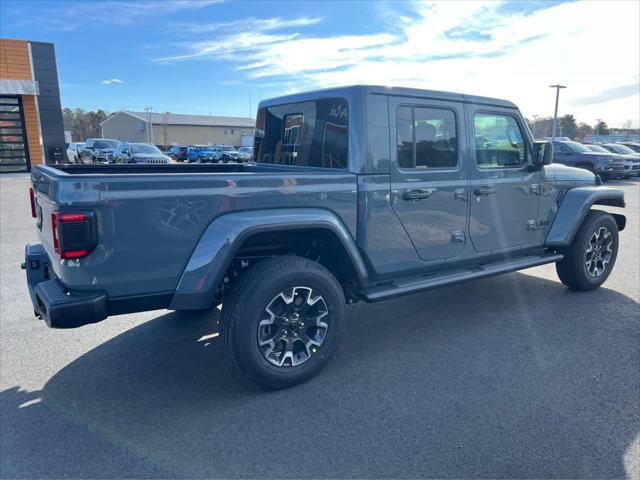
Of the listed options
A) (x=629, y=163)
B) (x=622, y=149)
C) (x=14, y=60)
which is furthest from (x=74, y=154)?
(x=622, y=149)

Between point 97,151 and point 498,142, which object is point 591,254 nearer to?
point 498,142

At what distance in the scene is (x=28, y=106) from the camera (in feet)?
77.0

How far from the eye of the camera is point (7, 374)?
347 cm

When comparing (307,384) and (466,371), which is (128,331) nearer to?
(307,384)

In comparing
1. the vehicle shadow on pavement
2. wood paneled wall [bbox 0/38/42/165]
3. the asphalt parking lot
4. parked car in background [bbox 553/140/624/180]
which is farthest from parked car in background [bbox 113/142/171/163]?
the vehicle shadow on pavement

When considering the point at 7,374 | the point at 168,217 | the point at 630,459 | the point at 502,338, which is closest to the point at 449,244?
the point at 502,338

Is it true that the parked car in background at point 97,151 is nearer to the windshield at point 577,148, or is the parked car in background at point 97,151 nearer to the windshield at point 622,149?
the windshield at point 577,148

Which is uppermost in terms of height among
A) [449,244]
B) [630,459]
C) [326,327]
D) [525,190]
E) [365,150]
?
[365,150]

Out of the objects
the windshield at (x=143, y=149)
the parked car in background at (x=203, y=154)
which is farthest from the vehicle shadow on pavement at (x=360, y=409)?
the parked car in background at (x=203, y=154)

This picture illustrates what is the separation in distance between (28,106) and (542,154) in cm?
2568

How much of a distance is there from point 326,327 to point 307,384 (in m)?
0.42

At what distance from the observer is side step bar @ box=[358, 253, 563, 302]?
146 inches

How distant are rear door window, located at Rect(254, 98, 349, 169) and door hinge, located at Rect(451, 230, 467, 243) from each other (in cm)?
122

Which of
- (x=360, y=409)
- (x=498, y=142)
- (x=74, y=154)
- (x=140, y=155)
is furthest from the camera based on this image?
(x=74, y=154)
